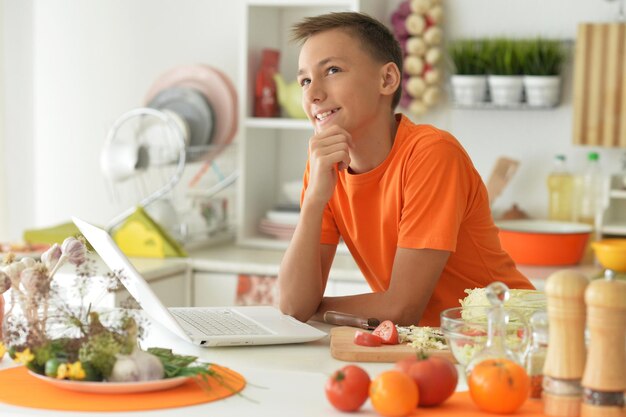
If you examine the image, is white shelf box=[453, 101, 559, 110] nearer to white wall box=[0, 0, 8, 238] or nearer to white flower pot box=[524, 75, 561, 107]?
white flower pot box=[524, 75, 561, 107]

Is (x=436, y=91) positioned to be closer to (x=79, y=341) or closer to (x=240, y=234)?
(x=240, y=234)

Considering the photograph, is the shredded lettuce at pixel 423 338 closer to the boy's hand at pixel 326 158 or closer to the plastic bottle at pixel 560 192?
the boy's hand at pixel 326 158

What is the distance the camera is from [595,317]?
132 centimetres

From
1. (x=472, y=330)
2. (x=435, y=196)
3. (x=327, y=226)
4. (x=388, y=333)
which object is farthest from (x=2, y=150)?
(x=472, y=330)

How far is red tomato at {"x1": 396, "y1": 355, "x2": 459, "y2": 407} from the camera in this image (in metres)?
1.42

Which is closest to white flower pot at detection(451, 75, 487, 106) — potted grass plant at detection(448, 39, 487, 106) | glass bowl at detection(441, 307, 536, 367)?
potted grass plant at detection(448, 39, 487, 106)

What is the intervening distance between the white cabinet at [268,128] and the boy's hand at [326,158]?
1.50 m

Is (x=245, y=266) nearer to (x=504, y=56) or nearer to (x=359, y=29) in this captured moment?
(x=504, y=56)

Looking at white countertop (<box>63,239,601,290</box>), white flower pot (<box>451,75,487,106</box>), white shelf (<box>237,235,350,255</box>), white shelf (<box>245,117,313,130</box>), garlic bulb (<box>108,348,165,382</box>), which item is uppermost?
white flower pot (<box>451,75,487,106</box>)

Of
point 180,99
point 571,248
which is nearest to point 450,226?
point 571,248

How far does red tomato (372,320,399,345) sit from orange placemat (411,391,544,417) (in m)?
0.31

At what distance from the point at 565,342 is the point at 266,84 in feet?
8.49

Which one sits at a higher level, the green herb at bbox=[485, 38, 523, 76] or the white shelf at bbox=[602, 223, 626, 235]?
the green herb at bbox=[485, 38, 523, 76]

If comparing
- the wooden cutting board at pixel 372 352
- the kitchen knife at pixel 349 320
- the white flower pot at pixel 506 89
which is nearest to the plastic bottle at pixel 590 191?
the white flower pot at pixel 506 89
